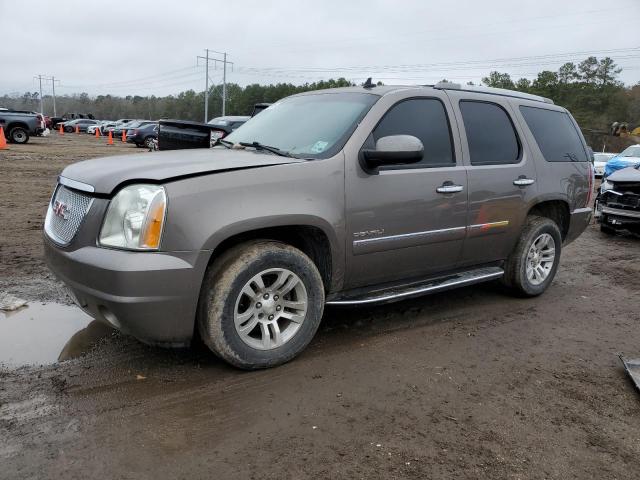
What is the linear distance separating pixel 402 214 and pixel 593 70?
7651 cm

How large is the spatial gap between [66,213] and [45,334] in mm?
1051

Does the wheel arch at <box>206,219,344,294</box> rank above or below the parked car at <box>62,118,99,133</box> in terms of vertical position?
above

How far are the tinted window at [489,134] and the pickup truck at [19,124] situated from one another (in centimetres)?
2394

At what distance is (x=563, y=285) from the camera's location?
5.91 metres

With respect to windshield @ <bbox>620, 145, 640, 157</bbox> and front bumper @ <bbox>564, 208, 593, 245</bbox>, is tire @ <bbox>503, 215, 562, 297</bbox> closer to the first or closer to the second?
front bumper @ <bbox>564, 208, 593, 245</bbox>

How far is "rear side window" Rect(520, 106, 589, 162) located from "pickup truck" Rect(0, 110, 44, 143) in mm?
23949

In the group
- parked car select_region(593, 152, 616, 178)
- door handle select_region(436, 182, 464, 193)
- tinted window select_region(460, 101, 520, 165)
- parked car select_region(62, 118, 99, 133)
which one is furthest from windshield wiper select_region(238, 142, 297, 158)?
parked car select_region(62, 118, 99, 133)

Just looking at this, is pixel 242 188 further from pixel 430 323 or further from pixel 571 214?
pixel 571 214

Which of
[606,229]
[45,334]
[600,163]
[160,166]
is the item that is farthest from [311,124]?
[600,163]

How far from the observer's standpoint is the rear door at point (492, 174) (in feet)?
14.5

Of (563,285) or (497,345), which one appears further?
(563,285)

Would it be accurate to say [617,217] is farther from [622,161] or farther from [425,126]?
[622,161]

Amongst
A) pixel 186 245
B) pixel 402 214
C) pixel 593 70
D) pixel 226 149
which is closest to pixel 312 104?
pixel 226 149

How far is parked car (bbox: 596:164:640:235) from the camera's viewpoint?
338 inches
